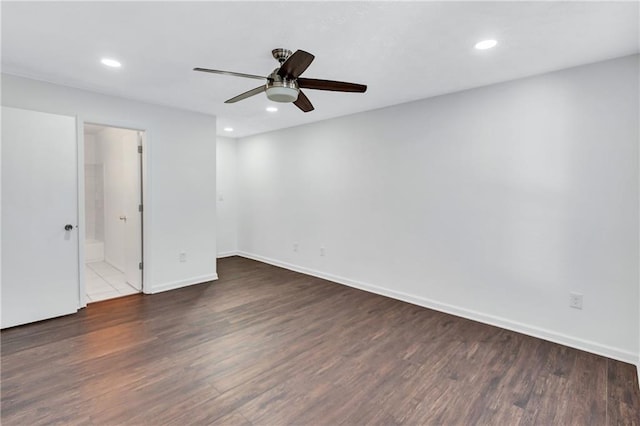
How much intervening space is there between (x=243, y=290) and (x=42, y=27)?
127 inches

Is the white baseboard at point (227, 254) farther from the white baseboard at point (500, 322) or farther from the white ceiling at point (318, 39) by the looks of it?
the white ceiling at point (318, 39)

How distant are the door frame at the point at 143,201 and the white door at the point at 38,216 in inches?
2.0

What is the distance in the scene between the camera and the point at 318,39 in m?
2.24

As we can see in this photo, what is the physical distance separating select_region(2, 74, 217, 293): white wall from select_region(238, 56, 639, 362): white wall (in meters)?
1.61

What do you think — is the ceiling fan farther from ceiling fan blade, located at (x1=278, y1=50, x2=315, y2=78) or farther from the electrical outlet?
the electrical outlet

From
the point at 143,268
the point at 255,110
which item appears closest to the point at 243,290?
the point at 143,268

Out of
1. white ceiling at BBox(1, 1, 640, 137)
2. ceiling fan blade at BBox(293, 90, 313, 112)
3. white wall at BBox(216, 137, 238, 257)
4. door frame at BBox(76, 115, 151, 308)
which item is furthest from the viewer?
white wall at BBox(216, 137, 238, 257)

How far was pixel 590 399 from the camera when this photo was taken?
2084 millimetres

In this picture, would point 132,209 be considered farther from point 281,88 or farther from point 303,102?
point 281,88

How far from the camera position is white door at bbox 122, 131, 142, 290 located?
161 inches

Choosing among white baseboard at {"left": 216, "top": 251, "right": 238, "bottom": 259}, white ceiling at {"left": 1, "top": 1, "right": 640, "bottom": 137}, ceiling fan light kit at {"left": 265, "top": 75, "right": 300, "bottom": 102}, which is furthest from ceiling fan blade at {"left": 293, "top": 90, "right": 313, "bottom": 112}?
white baseboard at {"left": 216, "top": 251, "right": 238, "bottom": 259}

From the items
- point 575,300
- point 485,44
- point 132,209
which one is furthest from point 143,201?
point 575,300

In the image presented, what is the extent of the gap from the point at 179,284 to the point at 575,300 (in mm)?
4427

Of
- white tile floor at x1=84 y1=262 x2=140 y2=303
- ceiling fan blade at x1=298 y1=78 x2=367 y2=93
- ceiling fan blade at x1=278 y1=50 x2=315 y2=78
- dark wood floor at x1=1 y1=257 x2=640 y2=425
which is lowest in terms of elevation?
dark wood floor at x1=1 y1=257 x2=640 y2=425
